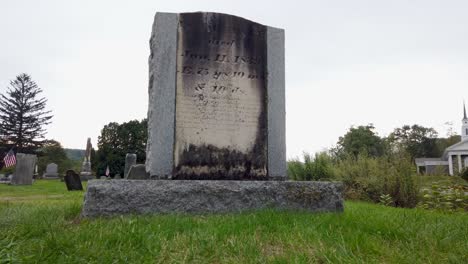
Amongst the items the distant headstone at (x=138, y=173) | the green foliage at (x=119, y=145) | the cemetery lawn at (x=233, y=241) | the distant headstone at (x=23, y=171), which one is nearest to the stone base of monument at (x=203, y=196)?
the cemetery lawn at (x=233, y=241)

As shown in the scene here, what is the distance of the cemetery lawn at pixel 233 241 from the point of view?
76.8 inches

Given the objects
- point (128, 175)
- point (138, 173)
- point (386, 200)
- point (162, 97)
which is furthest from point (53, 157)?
point (162, 97)

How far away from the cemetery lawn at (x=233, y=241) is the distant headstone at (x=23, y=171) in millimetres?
16361

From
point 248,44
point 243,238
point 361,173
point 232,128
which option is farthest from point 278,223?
point 361,173

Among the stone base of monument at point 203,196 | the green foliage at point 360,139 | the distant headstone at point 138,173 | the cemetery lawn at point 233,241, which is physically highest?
the green foliage at point 360,139

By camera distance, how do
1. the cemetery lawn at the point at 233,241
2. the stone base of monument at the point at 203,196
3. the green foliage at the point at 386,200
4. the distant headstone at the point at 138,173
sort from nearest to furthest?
1. the cemetery lawn at the point at 233,241
2. the stone base of monument at the point at 203,196
3. the distant headstone at the point at 138,173
4. the green foliage at the point at 386,200

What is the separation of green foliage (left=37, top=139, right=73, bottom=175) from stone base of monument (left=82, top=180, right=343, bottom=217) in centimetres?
4971

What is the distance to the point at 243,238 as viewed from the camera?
2.43 meters

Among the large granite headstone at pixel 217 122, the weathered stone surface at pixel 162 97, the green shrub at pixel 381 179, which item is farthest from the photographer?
the green shrub at pixel 381 179

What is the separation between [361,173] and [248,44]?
5.64 metres

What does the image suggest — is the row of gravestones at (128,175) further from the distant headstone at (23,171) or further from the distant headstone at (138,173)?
the distant headstone at (23,171)

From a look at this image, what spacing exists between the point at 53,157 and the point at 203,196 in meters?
52.2

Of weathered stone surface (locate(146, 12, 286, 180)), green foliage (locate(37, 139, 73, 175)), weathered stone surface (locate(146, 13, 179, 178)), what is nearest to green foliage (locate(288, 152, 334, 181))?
weathered stone surface (locate(146, 12, 286, 180))

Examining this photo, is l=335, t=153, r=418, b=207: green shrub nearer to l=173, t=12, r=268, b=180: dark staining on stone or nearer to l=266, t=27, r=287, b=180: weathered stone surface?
l=266, t=27, r=287, b=180: weathered stone surface
